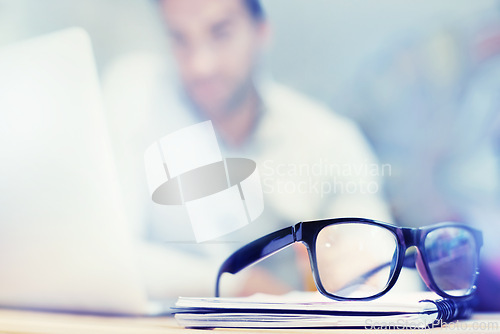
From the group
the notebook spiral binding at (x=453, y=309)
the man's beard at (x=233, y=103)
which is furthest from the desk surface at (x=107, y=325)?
the man's beard at (x=233, y=103)

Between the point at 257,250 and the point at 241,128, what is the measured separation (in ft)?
0.68

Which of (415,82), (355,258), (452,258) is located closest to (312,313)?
(355,258)

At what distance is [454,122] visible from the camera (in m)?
0.71

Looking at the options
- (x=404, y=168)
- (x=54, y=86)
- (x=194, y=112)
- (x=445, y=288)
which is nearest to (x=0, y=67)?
(x=54, y=86)

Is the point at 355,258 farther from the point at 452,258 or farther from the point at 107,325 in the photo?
the point at 107,325

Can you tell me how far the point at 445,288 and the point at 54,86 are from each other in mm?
703

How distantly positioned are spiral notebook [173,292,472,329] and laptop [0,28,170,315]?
8.1 inches

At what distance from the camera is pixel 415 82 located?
2.33 ft

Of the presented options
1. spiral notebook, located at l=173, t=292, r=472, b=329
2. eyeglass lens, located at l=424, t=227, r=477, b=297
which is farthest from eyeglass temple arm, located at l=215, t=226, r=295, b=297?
eyeglass lens, located at l=424, t=227, r=477, b=297

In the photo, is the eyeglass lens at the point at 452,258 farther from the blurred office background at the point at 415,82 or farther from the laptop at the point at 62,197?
the laptop at the point at 62,197

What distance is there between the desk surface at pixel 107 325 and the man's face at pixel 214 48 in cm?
35

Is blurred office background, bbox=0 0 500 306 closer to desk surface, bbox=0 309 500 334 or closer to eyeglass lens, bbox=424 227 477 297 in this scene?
eyeglass lens, bbox=424 227 477 297

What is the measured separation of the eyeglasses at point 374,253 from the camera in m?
0.60

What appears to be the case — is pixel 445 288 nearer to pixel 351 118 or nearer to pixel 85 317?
pixel 351 118
